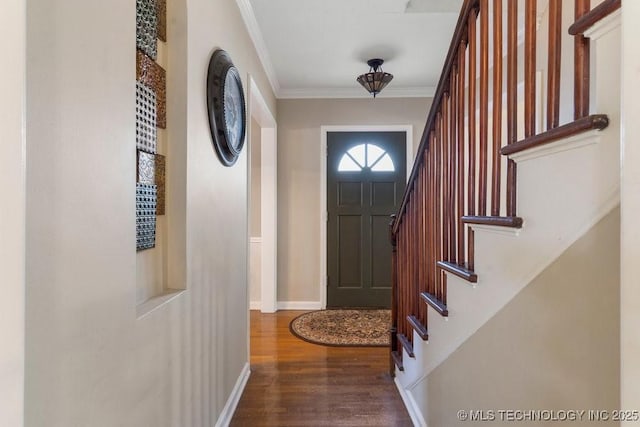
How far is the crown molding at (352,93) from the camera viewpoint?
379 cm

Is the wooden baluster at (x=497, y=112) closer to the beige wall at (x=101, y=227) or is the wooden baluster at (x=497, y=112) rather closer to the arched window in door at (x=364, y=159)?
the beige wall at (x=101, y=227)

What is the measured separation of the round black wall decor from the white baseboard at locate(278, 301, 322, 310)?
2.34m

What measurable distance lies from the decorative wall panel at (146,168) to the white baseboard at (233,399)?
1283 mm

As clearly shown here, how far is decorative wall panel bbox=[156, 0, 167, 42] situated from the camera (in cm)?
126

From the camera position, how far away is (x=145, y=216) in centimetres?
115

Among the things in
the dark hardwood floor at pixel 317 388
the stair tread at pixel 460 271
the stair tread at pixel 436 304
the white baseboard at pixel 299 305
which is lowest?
the dark hardwood floor at pixel 317 388

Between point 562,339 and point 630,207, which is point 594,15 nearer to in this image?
point 630,207

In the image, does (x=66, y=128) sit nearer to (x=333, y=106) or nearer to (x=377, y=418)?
(x=377, y=418)

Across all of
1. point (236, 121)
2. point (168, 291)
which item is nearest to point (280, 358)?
point (168, 291)

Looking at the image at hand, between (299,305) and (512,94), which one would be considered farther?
(299,305)

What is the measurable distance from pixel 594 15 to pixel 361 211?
10.8ft

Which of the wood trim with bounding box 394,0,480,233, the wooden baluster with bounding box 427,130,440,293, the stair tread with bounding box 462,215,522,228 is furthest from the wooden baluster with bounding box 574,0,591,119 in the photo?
the wooden baluster with bounding box 427,130,440,293

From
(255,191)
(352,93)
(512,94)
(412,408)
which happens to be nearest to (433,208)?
(512,94)

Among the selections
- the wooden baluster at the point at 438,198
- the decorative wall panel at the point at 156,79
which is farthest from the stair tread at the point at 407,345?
the decorative wall panel at the point at 156,79
